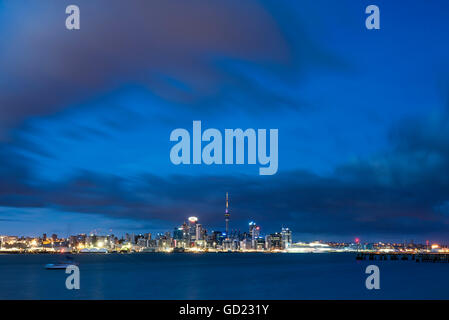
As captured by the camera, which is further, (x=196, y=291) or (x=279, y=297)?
(x=196, y=291)

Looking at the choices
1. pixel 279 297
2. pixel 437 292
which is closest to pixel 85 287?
pixel 279 297

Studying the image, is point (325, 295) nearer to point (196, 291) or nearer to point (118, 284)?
point (196, 291)

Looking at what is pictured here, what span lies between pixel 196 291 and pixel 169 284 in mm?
12489
